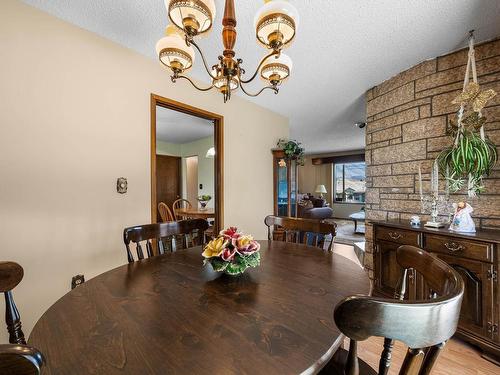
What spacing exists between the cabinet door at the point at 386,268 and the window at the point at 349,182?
638 centimetres

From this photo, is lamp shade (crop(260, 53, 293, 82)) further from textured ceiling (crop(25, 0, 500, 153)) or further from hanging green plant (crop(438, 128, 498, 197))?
hanging green plant (crop(438, 128, 498, 197))

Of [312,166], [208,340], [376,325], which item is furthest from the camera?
[312,166]

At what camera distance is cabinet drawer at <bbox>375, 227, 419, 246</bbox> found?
6.40 ft

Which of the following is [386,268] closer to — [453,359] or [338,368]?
[453,359]

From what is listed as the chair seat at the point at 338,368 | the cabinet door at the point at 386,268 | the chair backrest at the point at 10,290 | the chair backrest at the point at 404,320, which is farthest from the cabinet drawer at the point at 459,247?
the chair backrest at the point at 10,290

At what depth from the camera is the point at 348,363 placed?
20.8 inches

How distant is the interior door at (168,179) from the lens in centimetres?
588

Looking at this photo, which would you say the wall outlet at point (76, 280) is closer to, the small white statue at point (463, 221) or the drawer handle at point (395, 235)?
the drawer handle at point (395, 235)

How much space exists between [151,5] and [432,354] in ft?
7.39

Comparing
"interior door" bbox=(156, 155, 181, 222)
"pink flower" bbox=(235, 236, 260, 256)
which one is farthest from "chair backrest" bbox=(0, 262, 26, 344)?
"interior door" bbox=(156, 155, 181, 222)

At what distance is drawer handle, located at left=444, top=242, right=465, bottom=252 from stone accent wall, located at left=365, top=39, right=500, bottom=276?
52 centimetres

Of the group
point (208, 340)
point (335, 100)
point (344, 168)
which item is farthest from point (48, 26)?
point (344, 168)

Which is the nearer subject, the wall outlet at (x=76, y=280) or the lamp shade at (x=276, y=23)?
the lamp shade at (x=276, y=23)

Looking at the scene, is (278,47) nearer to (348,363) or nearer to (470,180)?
(348,363)
